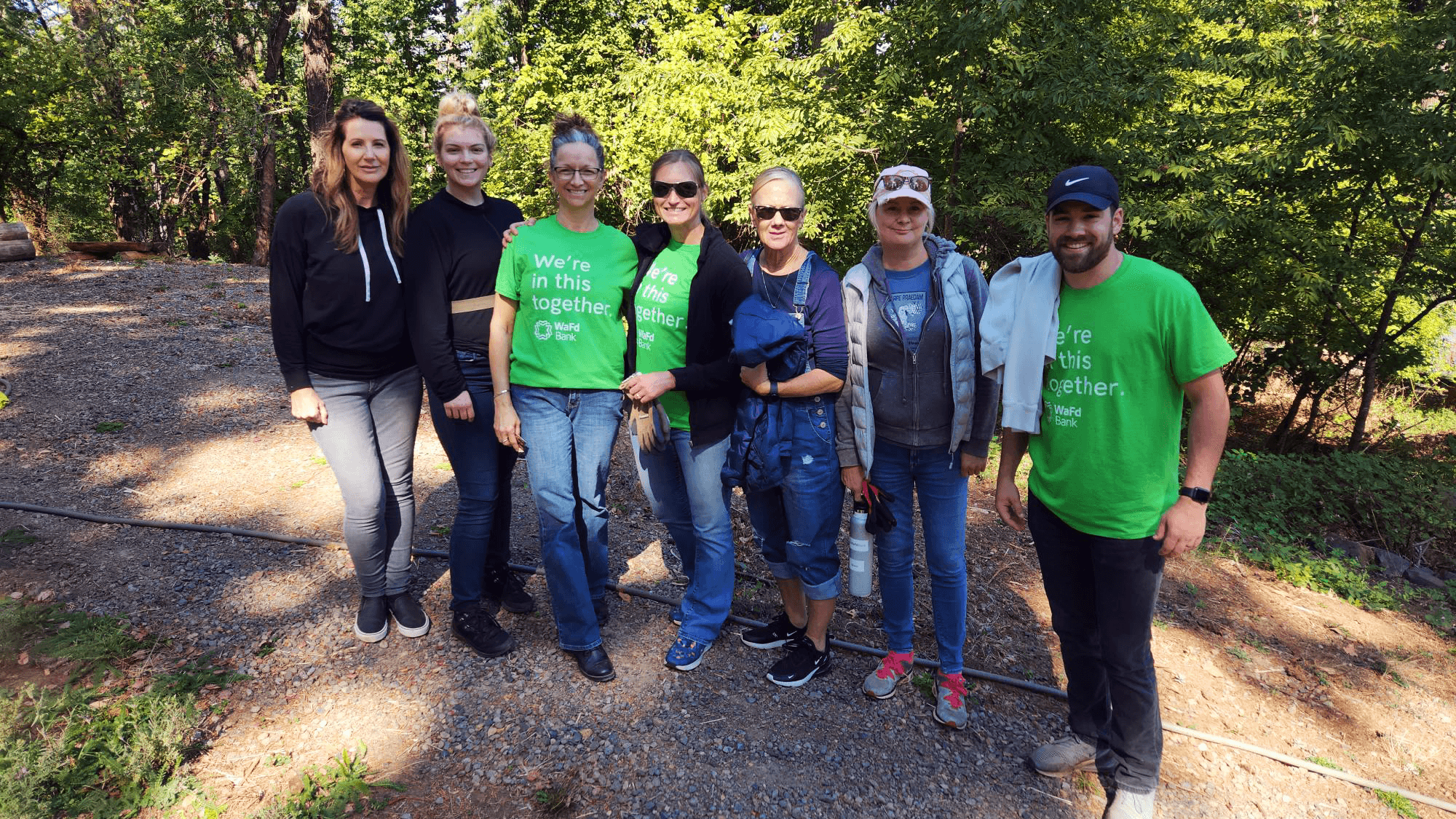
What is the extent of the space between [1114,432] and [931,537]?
0.88 metres

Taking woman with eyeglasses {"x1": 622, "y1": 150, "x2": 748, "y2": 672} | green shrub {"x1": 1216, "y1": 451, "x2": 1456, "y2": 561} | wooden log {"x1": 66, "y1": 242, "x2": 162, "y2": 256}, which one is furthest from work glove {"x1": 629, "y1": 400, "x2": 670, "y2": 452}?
wooden log {"x1": 66, "y1": 242, "x2": 162, "y2": 256}

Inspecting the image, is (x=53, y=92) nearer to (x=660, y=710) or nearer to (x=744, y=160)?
(x=744, y=160)

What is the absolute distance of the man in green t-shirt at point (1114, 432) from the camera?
7.29 feet

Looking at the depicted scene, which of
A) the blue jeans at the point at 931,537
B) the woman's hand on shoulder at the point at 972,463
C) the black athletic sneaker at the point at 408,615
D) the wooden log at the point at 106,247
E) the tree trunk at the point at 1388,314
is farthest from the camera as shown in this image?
the wooden log at the point at 106,247

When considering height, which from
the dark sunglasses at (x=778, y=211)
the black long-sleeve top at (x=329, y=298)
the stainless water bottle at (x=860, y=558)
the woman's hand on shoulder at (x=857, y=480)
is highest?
the dark sunglasses at (x=778, y=211)

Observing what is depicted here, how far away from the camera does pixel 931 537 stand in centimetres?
299

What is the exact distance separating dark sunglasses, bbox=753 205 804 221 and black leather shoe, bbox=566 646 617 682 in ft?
6.65

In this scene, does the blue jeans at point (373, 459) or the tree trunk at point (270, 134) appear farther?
the tree trunk at point (270, 134)

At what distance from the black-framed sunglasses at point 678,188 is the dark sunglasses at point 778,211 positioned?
10.8 inches

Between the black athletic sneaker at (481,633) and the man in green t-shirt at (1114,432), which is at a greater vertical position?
the man in green t-shirt at (1114,432)

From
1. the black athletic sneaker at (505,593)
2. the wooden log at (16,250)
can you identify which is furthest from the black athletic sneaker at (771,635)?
the wooden log at (16,250)

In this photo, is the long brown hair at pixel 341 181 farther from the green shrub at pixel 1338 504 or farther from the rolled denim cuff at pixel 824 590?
the green shrub at pixel 1338 504

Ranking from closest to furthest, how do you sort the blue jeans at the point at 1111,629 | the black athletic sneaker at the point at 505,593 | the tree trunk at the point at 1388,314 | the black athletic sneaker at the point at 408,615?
the blue jeans at the point at 1111,629 → the black athletic sneaker at the point at 408,615 → the black athletic sneaker at the point at 505,593 → the tree trunk at the point at 1388,314

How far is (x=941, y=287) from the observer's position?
2750 mm
